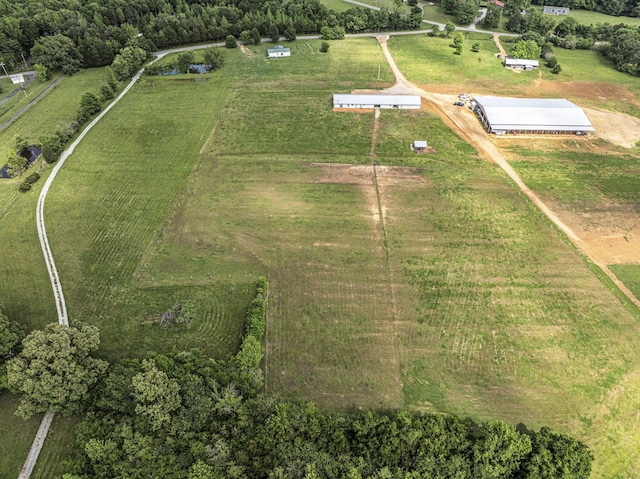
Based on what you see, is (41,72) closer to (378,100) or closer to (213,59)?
(213,59)

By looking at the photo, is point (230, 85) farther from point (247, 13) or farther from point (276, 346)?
point (276, 346)

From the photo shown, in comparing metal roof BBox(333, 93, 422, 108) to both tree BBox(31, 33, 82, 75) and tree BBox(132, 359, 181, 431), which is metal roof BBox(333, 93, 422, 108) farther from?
tree BBox(31, 33, 82, 75)

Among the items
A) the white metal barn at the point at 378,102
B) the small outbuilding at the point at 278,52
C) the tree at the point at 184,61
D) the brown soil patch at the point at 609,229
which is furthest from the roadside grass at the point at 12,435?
the small outbuilding at the point at 278,52

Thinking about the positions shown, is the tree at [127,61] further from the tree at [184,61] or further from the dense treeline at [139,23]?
the tree at [184,61]

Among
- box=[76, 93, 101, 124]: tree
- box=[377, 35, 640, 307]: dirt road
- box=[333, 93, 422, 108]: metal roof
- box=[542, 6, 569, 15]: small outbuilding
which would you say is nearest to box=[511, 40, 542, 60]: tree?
box=[377, 35, 640, 307]: dirt road

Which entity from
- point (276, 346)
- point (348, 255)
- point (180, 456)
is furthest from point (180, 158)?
point (180, 456)
